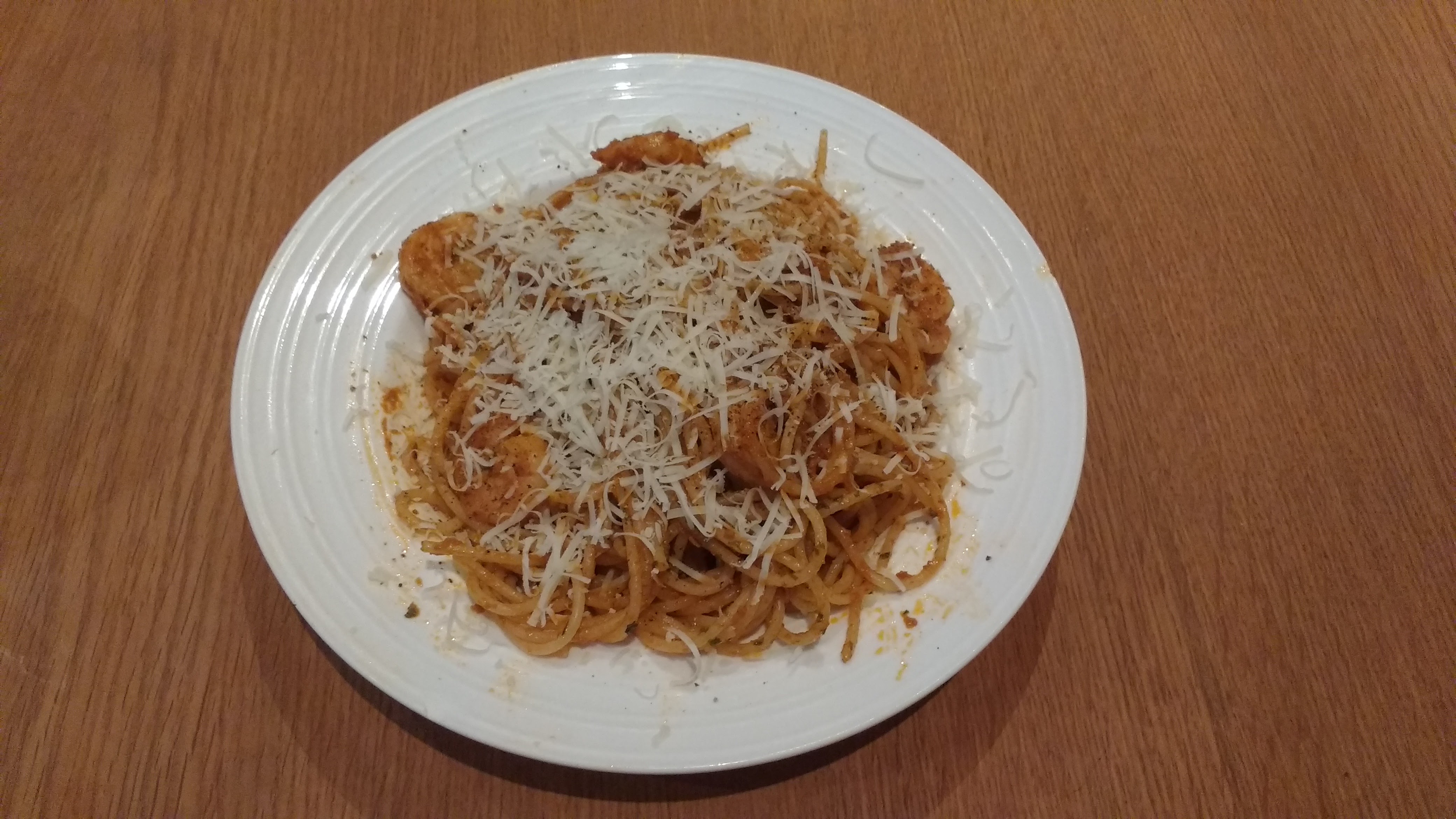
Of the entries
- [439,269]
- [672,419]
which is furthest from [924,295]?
[439,269]

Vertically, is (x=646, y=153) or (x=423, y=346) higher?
(x=646, y=153)

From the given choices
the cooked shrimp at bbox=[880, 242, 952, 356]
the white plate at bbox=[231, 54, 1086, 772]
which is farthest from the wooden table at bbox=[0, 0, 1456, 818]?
the cooked shrimp at bbox=[880, 242, 952, 356]

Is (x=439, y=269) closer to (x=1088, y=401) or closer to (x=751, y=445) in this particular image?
(x=751, y=445)

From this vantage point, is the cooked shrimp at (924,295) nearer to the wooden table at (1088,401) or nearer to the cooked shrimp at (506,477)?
the wooden table at (1088,401)

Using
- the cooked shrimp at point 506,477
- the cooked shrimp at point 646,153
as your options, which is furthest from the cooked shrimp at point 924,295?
the cooked shrimp at point 506,477

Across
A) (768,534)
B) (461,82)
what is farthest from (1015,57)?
(768,534)

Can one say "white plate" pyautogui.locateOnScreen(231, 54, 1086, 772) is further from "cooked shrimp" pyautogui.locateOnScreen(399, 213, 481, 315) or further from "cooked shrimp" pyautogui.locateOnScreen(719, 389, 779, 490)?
"cooked shrimp" pyautogui.locateOnScreen(719, 389, 779, 490)
